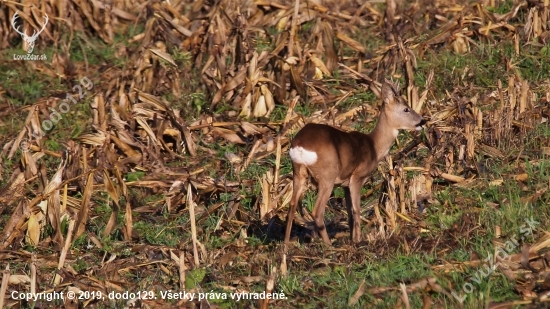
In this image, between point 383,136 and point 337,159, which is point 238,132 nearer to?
point 383,136

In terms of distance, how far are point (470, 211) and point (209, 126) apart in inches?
116

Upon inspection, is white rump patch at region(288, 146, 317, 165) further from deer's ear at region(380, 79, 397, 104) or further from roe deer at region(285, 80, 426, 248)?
deer's ear at region(380, 79, 397, 104)

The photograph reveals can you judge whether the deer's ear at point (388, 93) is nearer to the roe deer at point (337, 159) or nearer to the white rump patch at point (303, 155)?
the roe deer at point (337, 159)

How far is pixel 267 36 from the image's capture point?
11070 mm

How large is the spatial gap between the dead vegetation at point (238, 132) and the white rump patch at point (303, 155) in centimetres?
63

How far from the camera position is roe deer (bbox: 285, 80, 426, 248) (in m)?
7.07

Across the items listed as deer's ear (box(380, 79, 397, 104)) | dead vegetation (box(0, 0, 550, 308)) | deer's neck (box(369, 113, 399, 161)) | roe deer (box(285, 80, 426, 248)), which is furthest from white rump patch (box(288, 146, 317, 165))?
deer's ear (box(380, 79, 397, 104))

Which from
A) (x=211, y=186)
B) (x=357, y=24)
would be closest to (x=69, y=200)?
(x=211, y=186)

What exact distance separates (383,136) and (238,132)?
6.11 ft

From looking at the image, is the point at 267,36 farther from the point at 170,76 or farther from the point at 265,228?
the point at 265,228

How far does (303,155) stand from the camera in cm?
703

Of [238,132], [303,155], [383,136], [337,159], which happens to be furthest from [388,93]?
[238,132]

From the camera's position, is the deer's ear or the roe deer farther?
the deer's ear

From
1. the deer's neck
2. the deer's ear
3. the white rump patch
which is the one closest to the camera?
the white rump patch
